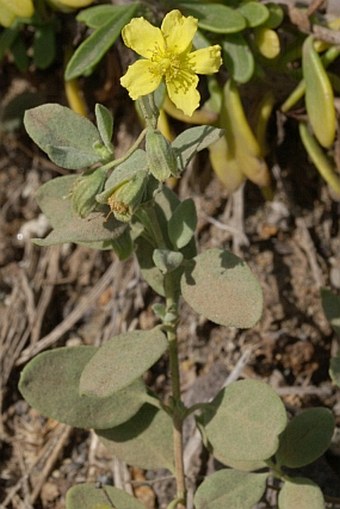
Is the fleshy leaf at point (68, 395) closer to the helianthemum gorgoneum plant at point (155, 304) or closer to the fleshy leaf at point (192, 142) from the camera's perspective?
the helianthemum gorgoneum plant at point (155, 304)

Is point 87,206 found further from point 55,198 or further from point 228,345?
point 228,345

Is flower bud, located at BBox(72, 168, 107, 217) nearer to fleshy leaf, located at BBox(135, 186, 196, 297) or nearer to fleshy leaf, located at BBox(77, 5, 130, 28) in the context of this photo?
fleshy leaf, located at BBox(135, 186, 196, 297)

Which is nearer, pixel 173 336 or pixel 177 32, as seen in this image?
pixel 177 32

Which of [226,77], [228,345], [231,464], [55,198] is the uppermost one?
[55,198]

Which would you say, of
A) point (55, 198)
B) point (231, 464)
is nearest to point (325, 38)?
point (55, 198)

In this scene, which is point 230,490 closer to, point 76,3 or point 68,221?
point 68,221

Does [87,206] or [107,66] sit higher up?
[87,206]

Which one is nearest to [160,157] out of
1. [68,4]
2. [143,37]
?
[143,37]
